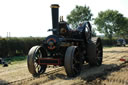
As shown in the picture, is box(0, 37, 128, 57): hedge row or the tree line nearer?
box(0, 37, 128, 57): hedge row

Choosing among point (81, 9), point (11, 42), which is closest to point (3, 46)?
point (11, 42)

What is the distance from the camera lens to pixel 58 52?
696 cm

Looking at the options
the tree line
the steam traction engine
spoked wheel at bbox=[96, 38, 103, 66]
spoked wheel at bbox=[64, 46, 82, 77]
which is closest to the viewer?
spoked wheel at bbox=[64, 46, 82, 77]

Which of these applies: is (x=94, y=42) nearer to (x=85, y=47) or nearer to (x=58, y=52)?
(x=85, y=47)

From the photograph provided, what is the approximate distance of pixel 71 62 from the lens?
604 centimetres

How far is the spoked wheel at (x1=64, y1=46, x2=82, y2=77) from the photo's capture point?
6.04 metres

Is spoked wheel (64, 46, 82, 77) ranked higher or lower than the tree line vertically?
lower

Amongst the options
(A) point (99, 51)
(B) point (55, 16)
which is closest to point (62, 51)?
(B) point (55, 16)

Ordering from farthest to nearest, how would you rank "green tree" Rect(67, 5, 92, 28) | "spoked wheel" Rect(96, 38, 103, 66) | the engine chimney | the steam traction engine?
"green tree" Rect(67, 5, 92, 28)
"spoked wheel" Rect(96, 38, 103, 66)
the engine chimney
the steam traction engine

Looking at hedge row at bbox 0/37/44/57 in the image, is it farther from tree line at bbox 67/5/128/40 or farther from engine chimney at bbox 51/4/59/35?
tree line at bbox 67/5/128/40

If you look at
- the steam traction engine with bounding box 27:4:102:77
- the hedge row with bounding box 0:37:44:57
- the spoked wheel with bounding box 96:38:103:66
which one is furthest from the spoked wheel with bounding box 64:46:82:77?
the hedge row with bounding box 0:37:44:57

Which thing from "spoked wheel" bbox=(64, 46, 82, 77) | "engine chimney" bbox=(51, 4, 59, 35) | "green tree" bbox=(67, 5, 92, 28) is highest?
"green tree" bbox=(67, 5, 92, 28)

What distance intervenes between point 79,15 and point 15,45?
24.0 m

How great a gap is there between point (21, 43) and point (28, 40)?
99 cm
